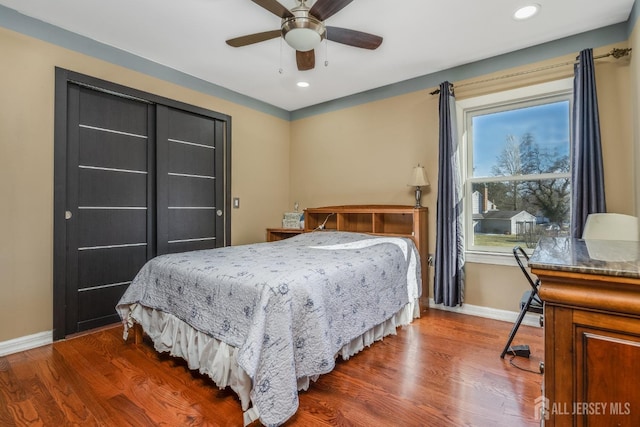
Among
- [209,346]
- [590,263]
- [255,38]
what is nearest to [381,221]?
[255,38]

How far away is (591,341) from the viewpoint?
0.88 m

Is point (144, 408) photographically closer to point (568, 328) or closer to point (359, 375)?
point (359, 375)

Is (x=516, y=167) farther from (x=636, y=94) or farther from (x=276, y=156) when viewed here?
(x=276, y=156)

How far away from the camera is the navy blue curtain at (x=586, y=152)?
8.09ft

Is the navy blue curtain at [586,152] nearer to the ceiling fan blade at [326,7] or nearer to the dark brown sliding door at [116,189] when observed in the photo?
the ceiling fan blade at [326,7]

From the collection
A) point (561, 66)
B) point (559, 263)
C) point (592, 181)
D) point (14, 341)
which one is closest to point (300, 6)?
point (559, 263)

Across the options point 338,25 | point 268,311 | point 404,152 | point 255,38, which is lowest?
point 268,311

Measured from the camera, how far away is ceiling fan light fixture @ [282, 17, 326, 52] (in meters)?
1.96

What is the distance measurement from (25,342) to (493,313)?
4.06 meters

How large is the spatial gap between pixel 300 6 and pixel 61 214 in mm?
2498

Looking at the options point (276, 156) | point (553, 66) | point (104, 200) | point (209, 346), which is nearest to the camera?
Answer: point (209, 346)

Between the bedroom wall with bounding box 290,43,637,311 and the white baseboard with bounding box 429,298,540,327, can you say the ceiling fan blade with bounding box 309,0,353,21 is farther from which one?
the white baseboard with bounding box 429,298,540,327

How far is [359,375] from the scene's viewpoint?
204 centimetres

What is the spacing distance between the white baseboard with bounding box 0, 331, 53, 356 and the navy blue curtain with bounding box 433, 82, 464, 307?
351 cm
